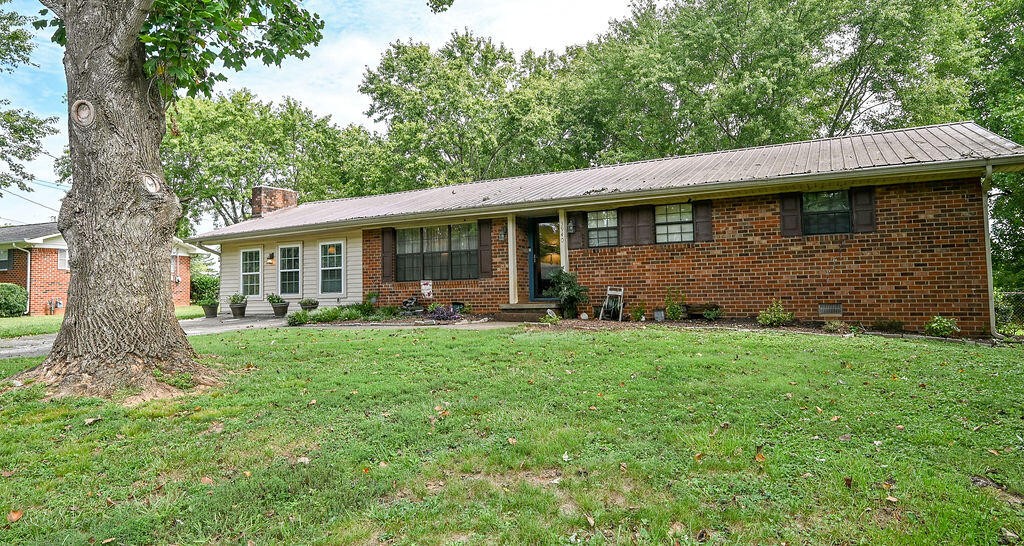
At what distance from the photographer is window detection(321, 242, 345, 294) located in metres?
14.1

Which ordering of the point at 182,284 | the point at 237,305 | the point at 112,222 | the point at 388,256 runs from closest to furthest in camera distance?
the point at 112,222, the point at 388,256, the point at 237,305, the point at 182,284

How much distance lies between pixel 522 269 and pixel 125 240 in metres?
8.31

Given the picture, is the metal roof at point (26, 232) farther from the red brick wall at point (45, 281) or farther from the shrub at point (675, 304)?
the shrub at point (675, 304)

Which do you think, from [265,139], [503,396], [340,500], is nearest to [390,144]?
[265,139]

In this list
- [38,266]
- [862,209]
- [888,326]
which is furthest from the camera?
[38,266]

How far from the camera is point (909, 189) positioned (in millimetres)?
8594

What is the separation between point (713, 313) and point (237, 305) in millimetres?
12947

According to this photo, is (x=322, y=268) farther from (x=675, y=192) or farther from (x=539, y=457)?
(x=539, y=457)

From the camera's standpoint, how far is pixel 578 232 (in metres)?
11.3

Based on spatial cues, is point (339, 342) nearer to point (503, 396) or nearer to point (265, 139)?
point (503, 396)

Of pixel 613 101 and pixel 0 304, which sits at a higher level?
pixel 613 101

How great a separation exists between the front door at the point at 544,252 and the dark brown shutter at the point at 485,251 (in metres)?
1.12

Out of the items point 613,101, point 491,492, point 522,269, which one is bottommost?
point 491,492

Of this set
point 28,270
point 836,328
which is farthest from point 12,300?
point 836,328
